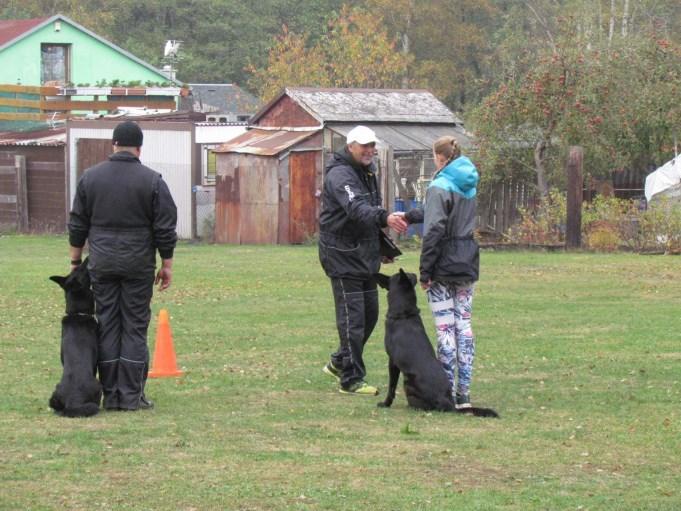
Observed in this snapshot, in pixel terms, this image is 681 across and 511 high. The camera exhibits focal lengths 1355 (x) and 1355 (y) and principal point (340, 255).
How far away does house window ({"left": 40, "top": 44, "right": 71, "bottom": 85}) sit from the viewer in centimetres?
4509

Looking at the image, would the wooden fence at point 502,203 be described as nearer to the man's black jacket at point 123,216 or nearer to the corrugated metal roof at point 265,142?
the corrugated metal roof at point 265,142

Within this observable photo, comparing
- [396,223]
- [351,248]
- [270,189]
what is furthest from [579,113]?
[396,223]

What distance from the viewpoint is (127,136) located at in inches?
360

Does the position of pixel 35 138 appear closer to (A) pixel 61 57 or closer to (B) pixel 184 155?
(B) pixel 184 155

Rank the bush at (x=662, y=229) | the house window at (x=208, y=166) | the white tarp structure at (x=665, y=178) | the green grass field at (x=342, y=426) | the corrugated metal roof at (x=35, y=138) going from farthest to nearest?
the corrugated metal roof at (x=35, y=138)
the house window at (x=208, y=166)
the white tarp structure at (x=665, y=178)
the bush at (x=662, y=229)
the green grass field at (x=342, y=426)

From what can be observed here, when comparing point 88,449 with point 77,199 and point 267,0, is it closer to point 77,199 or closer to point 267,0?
point 77,199

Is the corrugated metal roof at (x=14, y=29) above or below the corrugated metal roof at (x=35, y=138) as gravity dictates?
above

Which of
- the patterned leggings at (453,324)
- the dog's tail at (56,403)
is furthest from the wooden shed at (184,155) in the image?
the dog's tail at (56,403)

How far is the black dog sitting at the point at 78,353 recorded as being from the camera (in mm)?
8766

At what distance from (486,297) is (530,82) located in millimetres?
11422

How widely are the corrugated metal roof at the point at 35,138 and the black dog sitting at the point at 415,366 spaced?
2557 centimetres

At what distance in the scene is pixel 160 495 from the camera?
6.51 meters

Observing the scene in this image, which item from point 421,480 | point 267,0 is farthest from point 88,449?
point 267,0

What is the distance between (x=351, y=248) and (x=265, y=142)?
20.3 meters
